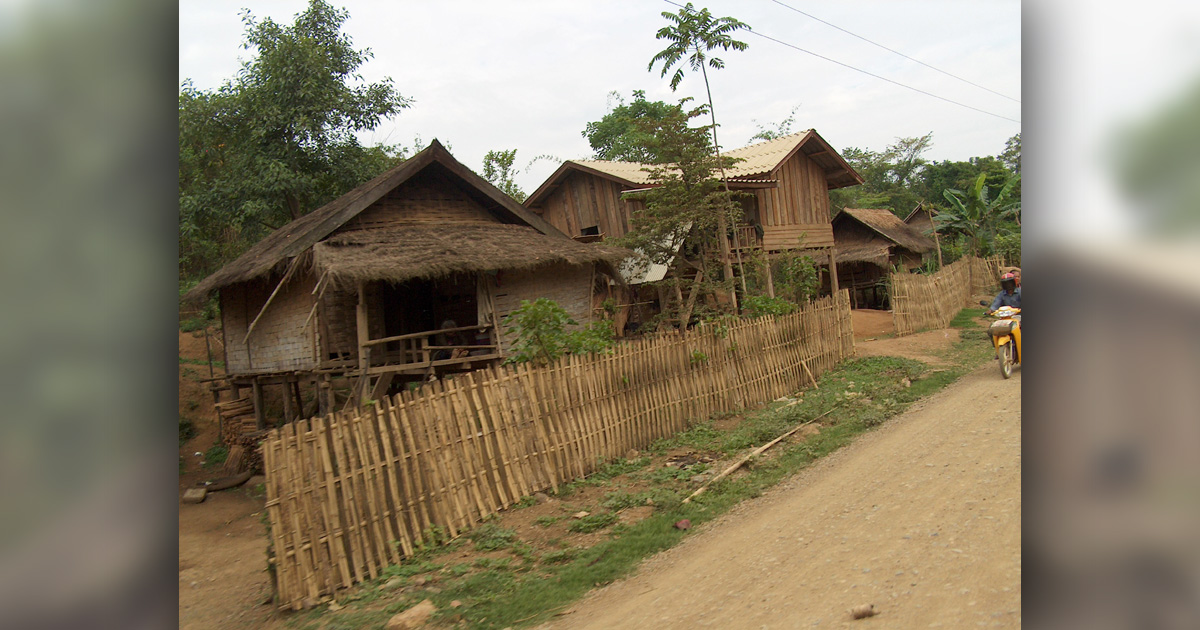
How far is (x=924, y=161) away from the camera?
4134 centimetres

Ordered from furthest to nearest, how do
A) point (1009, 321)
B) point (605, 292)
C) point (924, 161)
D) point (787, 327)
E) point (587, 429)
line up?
point (924, 161) → point (605, 292) → point (787, 327) → point (1009, 321) → point (587, 429)

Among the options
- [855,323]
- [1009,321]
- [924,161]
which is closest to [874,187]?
[924,161]

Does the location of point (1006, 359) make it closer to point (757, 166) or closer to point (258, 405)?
point (757, 166)

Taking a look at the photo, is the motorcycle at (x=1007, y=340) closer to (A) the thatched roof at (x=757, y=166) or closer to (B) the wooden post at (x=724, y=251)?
(B) the wooden post at (x=724, y=251)

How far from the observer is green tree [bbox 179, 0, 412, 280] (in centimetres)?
1783

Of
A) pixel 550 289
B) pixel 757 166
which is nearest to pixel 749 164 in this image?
pixel 757 166

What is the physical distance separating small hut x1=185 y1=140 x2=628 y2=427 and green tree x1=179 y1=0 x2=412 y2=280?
4078 mm

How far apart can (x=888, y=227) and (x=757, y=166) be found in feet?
42.0

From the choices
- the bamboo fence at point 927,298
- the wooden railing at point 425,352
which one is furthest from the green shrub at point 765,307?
the bamboo fence at point 927,298

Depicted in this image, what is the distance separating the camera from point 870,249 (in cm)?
2777
